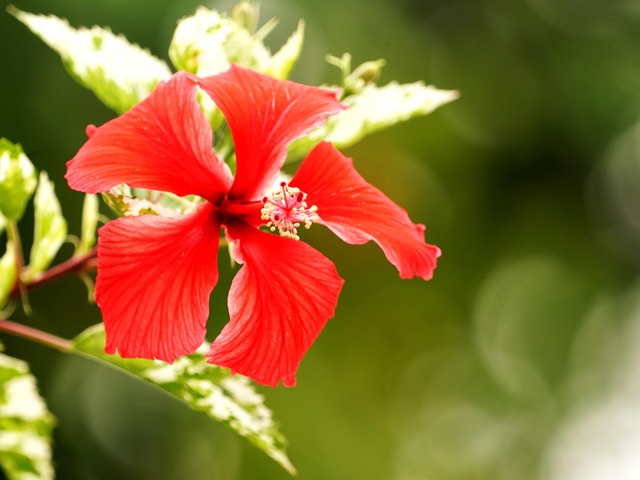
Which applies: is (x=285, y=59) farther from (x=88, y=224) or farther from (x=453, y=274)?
(x=453, y=274)

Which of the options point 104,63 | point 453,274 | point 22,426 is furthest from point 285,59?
point 453,274

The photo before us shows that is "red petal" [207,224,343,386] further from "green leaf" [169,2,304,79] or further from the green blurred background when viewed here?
the green blurred background

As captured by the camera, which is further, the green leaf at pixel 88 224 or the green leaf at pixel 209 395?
the green leaf at pixel 88 224

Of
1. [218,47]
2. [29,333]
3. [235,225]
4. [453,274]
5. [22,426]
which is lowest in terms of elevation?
[22,426]

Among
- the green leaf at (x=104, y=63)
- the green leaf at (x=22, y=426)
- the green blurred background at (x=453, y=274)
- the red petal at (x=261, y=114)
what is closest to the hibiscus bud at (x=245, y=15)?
the green leaf at (x=104, y=63)

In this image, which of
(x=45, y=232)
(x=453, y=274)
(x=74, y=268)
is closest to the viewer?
(x=74, y=268)

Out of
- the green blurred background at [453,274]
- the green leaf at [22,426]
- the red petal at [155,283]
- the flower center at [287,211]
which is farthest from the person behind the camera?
the green blurred background at [453,274]

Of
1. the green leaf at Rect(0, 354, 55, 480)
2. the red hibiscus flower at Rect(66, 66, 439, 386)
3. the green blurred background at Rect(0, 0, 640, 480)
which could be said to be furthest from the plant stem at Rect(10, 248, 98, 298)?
the green blurred background at Rect(0, 0, 640, 480)

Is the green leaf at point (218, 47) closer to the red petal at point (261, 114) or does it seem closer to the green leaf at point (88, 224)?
the red petal at point (261, 114)
